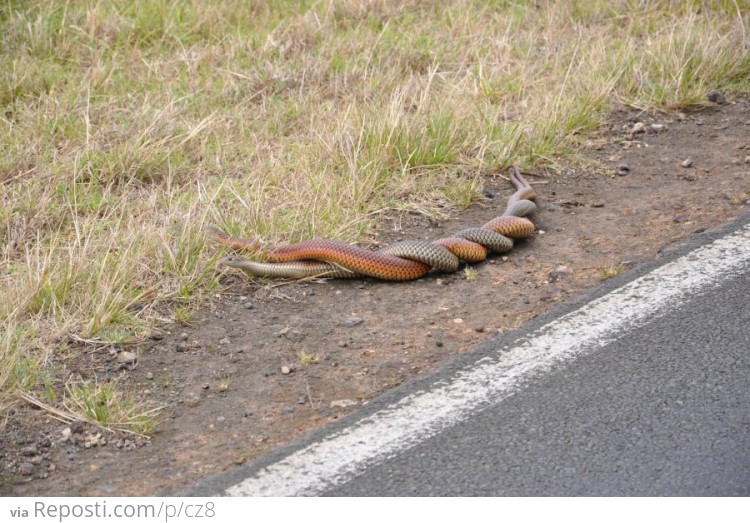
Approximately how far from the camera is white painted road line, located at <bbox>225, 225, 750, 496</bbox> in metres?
2.75

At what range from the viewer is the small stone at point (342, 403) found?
313cm

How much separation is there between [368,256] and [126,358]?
3.43 ft

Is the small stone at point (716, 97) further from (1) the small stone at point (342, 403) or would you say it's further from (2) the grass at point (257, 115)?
(1) the small stone at point (342, 403)

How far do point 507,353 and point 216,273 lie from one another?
131 centimetres

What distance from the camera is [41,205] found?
443 centimetres

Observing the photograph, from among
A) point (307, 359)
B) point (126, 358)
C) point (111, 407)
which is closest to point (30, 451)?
point (111, 407)

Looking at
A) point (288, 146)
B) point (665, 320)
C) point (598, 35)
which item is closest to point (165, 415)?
point (665, 320)

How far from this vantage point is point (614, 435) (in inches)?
111

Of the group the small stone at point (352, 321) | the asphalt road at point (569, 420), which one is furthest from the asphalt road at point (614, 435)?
the small stone at point (352, 321)

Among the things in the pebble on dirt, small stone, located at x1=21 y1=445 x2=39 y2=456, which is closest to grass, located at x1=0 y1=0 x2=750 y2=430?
the pebble on dirt

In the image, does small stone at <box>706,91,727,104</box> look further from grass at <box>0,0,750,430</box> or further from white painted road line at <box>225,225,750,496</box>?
white painted road line at <box>225,225,750,496</box>

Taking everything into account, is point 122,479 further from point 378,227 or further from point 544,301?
point 378,227

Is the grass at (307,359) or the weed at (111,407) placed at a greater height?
the grass at (307,359)

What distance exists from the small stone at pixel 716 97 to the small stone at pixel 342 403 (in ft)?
11.6
